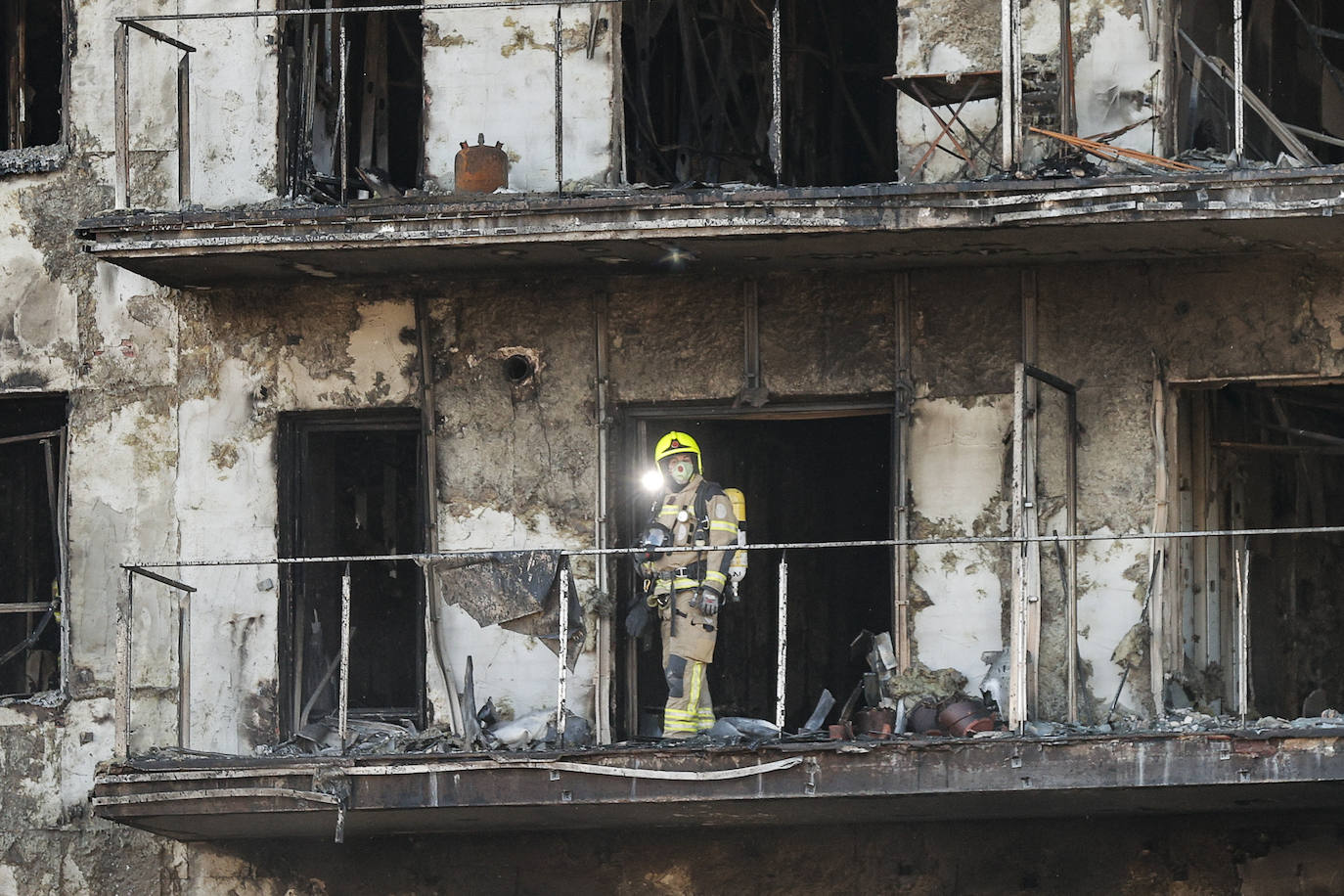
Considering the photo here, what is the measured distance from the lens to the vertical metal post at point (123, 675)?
1345 cm

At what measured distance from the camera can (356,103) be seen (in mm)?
15750

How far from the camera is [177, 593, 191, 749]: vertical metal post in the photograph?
13820 millimetres

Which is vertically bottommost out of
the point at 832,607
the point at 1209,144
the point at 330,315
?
the point at 832,607

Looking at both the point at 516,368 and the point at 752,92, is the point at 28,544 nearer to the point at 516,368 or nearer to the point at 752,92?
the point at 516,368

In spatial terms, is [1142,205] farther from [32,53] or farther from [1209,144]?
[32,53]

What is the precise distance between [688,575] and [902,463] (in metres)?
1.37

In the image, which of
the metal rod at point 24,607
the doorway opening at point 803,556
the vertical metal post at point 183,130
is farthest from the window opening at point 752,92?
the metal rod at point 24,607

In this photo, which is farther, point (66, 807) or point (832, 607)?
point (832, 607)

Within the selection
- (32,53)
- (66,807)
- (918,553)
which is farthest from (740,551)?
(32,53)

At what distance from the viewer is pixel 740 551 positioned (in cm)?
1355

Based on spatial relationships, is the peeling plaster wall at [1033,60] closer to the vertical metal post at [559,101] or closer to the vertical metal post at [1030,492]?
the vertical metal post at [1030,492]

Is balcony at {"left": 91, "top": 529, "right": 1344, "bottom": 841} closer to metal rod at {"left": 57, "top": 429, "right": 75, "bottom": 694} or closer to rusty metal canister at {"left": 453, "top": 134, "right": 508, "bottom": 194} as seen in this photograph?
metal rod at {"left": 57, "top": 429, "right": 75, "bottom": 694}

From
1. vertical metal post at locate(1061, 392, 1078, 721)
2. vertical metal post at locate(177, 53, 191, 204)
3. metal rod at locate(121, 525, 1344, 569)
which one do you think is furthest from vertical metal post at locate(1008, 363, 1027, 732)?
vertical metal post at locate(177, 53, 191, 204)

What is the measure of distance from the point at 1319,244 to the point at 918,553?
277 cm
